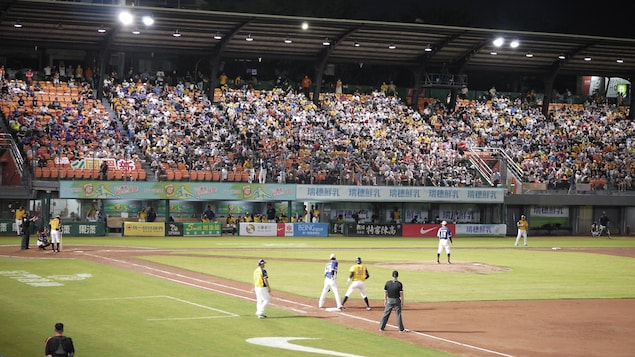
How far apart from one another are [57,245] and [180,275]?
447 inches

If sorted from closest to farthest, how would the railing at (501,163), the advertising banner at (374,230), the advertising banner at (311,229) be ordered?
the advertising banner at (311,229) < the advertising banner at (374,230) < the railing at (501,163)

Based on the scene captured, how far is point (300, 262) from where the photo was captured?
42625 millimetres

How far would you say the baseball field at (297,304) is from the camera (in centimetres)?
2134

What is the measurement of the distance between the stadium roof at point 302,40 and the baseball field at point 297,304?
20.4 meters

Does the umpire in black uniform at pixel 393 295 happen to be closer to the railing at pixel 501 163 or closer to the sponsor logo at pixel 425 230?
the sponsor logo at pixel 425 230

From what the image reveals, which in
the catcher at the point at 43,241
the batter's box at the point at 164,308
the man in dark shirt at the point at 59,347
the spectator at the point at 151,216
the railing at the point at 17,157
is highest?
the railing at the point at 17,157

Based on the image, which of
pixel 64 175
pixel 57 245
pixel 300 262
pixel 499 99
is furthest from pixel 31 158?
pixel 499 99

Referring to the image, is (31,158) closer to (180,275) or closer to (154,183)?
(154,183)

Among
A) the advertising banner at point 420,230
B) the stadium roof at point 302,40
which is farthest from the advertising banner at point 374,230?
the stadium roof at point 302,40

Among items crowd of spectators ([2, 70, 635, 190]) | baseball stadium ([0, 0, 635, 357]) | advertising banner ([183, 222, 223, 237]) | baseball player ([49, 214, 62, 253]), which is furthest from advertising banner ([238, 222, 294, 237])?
baseball player ([49, 214, 62, 253])

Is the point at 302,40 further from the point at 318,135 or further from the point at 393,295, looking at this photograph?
the point at 393,295

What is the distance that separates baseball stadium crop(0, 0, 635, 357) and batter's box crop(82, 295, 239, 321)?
14cm

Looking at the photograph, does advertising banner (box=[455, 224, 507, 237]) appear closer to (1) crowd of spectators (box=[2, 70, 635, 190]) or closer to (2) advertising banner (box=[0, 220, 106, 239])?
(1) crowd of spectators (box=[2, 70, 635, 190])

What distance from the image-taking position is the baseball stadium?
27.2m
